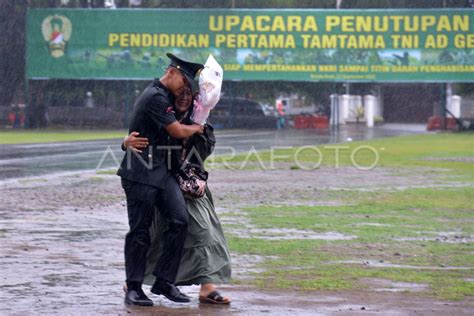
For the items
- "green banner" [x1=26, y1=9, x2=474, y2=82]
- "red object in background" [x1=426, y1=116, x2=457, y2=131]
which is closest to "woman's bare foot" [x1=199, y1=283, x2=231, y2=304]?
"green banner" [x1=26, y1=9, x2=474, y2=82]

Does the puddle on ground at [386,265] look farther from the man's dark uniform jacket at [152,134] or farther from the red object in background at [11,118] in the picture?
the red object in background at [11,118]

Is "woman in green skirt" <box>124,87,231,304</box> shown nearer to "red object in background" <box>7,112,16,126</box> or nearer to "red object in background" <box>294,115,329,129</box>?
"red object in background" <box>7,112,16,126</box>

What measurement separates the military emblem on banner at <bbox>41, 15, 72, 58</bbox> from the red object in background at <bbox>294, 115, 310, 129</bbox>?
14988 mm

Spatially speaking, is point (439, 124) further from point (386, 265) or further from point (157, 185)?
point (157, 185)

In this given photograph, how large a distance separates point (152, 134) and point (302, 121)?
5419 cm

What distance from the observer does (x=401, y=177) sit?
21.5 meters

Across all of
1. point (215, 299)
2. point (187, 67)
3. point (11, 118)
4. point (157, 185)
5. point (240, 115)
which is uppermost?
point (187, 67)

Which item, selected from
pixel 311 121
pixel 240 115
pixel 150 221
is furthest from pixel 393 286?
pixel 311 121

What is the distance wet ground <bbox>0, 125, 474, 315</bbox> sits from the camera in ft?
24.7

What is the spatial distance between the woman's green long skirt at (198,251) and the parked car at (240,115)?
47555 millimetres

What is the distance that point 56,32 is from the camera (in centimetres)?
5306

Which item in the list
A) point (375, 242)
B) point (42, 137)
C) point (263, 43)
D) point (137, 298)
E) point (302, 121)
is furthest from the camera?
point (302, 121)

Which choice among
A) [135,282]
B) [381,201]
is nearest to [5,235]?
[135,282]

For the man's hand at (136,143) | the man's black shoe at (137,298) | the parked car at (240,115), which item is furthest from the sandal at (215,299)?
the parked car at (240,115)
